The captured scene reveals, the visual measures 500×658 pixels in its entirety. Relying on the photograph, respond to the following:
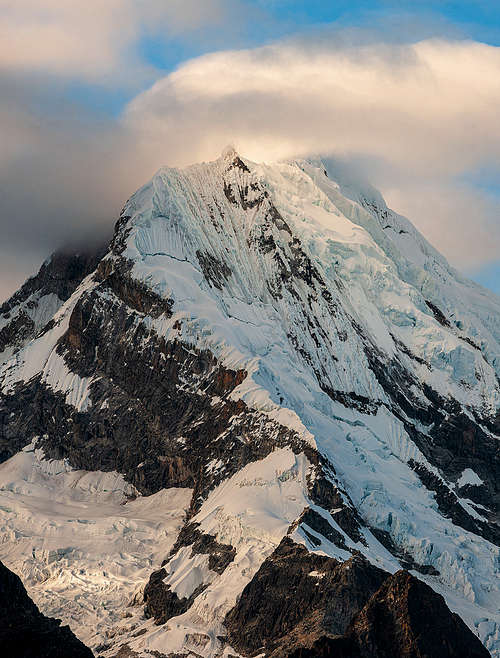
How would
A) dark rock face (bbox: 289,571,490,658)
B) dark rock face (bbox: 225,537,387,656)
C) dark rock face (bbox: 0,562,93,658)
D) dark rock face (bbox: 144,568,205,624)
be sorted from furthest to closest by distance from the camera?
dark rock face (bbox: 144,568,205,624)
dark rock face (bbox: 225,537,387,656)
dark rock face (bbox: 289,571,490,658)
dark rock face (bbox: 0,562,93,658)

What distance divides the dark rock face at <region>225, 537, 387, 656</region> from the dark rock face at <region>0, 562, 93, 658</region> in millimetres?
54057

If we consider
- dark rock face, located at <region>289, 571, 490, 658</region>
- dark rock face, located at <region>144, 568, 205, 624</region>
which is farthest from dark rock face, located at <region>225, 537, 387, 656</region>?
dark rock face, located at <region>289, 571, 490, 658</region>

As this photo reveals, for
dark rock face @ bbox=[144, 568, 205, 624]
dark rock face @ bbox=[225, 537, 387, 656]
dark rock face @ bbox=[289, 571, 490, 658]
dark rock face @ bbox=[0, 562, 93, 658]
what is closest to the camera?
dark rock face @ bbox=[0, 562, 93, 658]

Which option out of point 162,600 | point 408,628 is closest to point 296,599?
point 162,600

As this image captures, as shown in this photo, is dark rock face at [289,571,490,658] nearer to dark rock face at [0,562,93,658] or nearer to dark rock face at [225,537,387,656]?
dark rock face at [225,537,387,656]

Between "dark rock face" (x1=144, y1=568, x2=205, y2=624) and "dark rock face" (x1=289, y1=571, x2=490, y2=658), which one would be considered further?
"dark rock face" (x1=144, y1=568, x2=205, y2=624)

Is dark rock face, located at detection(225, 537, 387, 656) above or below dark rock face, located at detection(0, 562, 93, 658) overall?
above

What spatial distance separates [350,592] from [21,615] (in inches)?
2585

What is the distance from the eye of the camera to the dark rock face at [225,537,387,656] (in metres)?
167

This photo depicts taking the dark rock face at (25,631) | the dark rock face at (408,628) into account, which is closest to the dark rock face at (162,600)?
the dark rock face at (408,628)

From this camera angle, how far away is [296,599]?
175m

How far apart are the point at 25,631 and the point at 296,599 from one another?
238 ft

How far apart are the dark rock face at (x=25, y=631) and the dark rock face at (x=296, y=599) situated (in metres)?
54.1

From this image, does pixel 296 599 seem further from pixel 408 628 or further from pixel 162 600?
pixel 408 628
